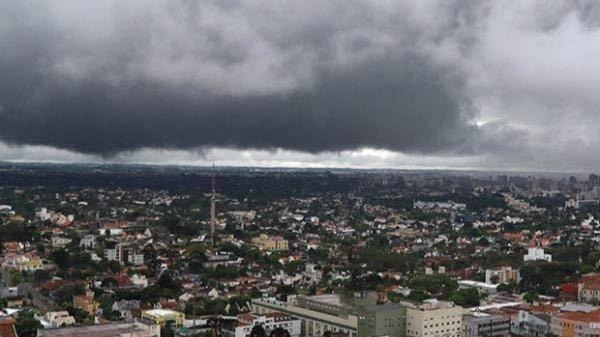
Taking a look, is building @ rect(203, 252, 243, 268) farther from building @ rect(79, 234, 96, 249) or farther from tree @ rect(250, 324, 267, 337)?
tree @ rect(250, 324, 267, 337)

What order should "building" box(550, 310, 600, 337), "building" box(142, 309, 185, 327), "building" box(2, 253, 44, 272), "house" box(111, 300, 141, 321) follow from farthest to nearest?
"building" box(2, 253, 44, 272), "house" box(111, 300, 141, 321), "building" box(142, 309, 185, 327), "building" box(550, 310, 600, 337)

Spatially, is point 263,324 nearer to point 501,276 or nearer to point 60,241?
point 501,276

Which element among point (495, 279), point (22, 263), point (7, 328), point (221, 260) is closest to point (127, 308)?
point (7, 328)

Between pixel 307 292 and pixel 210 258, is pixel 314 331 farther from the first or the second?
pixel 210 258

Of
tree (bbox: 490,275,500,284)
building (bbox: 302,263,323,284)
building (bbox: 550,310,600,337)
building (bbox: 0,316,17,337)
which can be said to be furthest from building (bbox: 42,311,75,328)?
tree (bbox: 490,275,500,284)

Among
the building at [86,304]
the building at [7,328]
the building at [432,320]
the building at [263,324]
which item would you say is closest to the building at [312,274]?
the building at [263,324]

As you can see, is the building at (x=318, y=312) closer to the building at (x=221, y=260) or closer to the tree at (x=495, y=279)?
the tree at (x=495, y=279)
